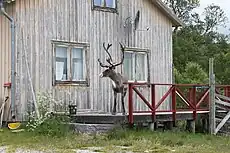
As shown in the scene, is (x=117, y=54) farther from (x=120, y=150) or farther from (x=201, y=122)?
(x=120, y=150)

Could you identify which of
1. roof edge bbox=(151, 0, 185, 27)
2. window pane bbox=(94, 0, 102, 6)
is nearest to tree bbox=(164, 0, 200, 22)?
roof edge bbox=(151, 0, 185, 27)

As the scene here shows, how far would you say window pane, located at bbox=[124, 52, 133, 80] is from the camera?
20319 millimetres

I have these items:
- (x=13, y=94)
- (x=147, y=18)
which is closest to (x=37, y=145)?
(x=13, y=94)

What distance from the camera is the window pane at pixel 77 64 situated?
1850 cm

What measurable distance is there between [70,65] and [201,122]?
6.31m

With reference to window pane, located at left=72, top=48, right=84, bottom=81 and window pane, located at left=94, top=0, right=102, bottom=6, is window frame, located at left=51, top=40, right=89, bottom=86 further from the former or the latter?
window pane, located at left=94, top=0, right=102, bottom=6

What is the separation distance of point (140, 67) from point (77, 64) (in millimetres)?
3220

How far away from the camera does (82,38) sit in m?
18.8

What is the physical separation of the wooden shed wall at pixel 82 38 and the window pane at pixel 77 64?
35 cm

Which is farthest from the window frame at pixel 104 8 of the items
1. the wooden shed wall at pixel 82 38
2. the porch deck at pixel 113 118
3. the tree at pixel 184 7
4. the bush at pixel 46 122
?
the tree at pixel 184 7

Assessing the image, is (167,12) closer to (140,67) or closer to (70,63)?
(140,67)

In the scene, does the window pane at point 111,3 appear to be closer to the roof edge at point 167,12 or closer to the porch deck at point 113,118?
the roof edge at point 167,12

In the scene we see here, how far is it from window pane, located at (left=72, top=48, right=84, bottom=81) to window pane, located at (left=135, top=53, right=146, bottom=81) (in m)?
2.82

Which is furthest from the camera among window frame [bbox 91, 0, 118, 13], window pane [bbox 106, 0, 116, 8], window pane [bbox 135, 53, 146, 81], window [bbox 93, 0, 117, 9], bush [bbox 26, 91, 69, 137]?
window pane [bbox 135, 53, 146, 81]
